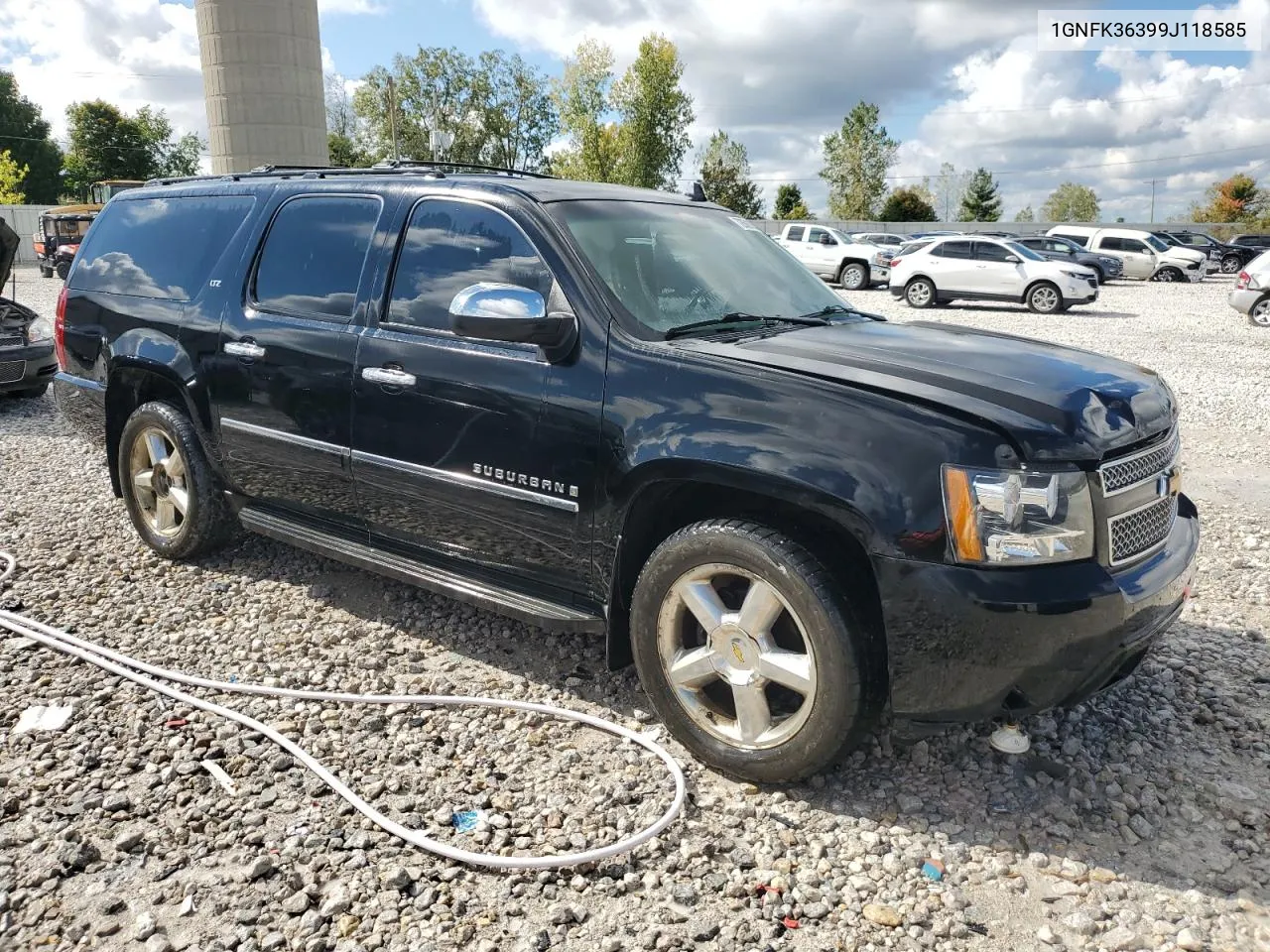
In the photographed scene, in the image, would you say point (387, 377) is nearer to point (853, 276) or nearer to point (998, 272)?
point (998, 272)

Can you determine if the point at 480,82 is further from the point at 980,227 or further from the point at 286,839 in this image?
the point at 286,839

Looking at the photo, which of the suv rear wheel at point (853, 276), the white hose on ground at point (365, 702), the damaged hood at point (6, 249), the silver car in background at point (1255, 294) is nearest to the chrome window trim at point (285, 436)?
the white hose on ground at point (365, 702)

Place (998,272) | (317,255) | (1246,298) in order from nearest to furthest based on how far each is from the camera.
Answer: (317,255) < (1246,298) < (998,272)

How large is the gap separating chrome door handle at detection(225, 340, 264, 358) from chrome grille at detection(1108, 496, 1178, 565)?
3439mm

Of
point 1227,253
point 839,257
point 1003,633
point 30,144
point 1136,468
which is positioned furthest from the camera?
point 30,144

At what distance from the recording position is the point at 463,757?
3309 mm

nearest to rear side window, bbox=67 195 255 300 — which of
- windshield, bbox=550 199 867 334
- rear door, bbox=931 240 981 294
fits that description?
windshield, bbox=550 199 867 334

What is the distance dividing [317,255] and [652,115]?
51.8m

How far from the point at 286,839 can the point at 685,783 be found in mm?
1219

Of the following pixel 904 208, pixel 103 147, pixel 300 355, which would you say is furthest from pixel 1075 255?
pixel 103 147

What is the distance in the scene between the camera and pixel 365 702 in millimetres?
3664

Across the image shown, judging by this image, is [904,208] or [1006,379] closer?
[1006,379]

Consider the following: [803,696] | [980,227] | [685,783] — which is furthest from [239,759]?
[980,227]

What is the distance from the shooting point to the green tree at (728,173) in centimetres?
6153
